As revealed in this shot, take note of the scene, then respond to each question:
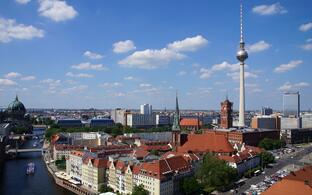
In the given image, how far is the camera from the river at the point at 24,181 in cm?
5419

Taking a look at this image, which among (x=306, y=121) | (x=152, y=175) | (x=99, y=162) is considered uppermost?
(x=306, y=121)

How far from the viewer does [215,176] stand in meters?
49.8

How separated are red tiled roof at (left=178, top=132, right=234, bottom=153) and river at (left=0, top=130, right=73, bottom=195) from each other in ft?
77.6

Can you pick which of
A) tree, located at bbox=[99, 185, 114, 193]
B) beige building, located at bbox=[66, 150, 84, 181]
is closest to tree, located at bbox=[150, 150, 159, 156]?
beige building, located at bbox=[66, 150, 84, 181]

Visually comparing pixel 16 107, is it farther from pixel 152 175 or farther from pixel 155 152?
pixel 152 175

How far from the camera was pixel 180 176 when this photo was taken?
49.3 m

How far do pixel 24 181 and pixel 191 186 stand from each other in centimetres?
2975

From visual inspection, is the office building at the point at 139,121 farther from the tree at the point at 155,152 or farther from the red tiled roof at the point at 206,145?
the red tiled roof at the point at 206,145

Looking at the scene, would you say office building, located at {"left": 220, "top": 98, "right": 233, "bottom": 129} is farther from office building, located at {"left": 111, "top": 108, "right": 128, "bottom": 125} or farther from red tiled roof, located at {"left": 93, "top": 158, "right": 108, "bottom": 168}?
office building, located at {"left": 111, "top": 108, "right": 128, "bottom": 125}

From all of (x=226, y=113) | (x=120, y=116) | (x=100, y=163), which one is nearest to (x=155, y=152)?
(x=100, y=163)

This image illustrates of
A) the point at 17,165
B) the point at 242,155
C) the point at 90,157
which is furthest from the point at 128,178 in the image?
the point at 17,165

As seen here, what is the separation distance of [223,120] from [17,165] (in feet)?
171

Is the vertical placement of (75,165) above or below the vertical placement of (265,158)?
below

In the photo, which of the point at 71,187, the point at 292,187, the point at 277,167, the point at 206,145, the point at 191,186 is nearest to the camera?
the point at 292,187
